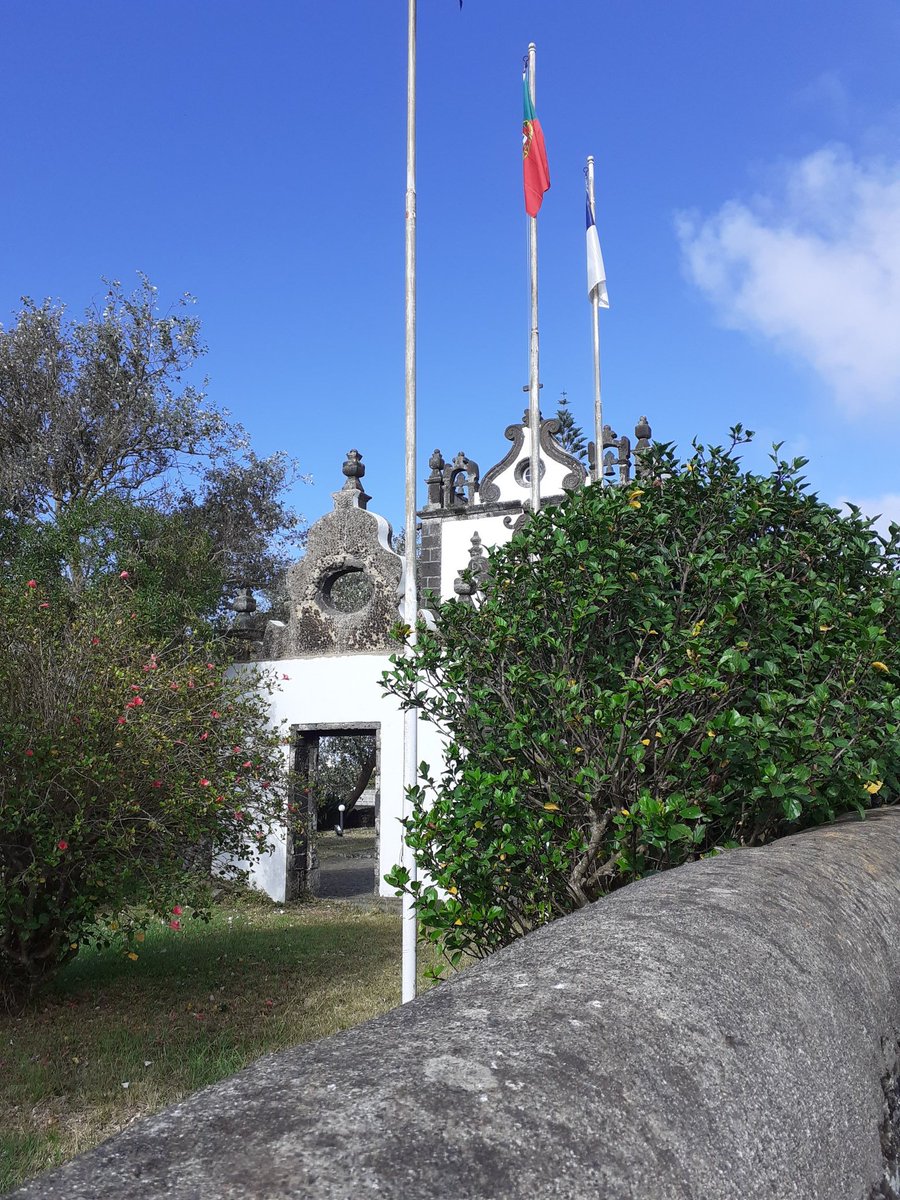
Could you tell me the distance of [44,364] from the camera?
869 inches

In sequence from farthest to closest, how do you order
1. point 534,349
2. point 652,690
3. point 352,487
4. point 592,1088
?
point 352,487 → point 534,349 → point 652,690 → point 592,1088

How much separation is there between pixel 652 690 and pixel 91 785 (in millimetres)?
4822

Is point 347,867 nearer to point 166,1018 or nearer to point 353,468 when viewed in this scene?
point 353,468

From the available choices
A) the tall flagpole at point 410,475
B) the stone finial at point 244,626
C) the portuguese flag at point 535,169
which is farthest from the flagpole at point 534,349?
the stone finial at point 244,626

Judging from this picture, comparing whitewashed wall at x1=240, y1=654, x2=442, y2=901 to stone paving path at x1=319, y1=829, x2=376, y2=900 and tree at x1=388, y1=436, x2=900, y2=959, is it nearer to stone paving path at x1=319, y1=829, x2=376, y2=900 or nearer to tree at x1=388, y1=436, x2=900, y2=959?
stone paving path at x1=319, y1=829, x2=376, y2=900

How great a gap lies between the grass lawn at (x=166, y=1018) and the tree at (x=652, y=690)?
8.20 feet

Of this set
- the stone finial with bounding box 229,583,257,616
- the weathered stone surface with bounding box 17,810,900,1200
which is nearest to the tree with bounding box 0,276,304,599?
the stone finial with bounding box 229,583,257,616

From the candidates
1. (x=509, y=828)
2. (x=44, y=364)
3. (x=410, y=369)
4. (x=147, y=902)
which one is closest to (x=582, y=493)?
(x=509, y=828)

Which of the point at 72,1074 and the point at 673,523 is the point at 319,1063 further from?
the point at 72,1074

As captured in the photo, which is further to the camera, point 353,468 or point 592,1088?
point 353,468

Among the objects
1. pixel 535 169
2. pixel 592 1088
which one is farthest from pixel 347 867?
pixel 592 1088

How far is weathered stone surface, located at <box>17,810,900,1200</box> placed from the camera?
3.57 ft

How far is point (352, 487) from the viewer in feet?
51.2

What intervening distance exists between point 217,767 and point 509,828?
454cm
